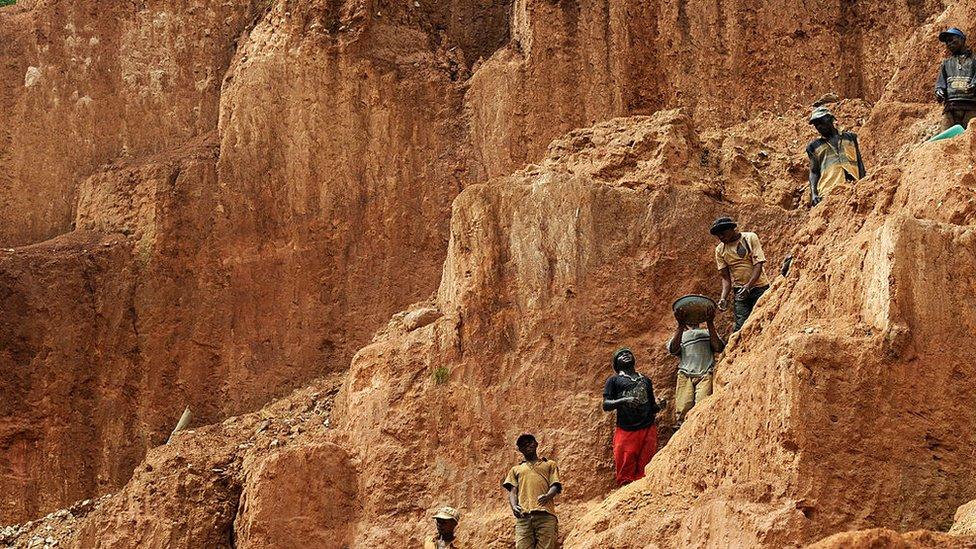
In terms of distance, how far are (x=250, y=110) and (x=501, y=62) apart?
11.2 ft

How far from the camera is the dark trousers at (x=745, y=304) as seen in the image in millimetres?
18906

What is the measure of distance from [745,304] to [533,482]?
2.73 m

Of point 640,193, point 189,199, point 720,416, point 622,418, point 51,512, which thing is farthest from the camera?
point 189,199

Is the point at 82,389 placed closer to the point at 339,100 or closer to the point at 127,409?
the point at 127,409

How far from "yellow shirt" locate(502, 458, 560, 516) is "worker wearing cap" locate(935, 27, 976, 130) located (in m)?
5.28

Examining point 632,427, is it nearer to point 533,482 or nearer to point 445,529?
point 533,482

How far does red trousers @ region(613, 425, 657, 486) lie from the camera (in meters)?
18.5

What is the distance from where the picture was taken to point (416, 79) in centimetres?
2658

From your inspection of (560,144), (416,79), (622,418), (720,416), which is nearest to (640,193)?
(560,144)

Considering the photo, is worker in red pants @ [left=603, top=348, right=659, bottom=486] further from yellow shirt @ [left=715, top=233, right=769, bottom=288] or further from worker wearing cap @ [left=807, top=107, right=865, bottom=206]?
worker wearing cap @ [left=807, top=107, right=865, bottom=206]

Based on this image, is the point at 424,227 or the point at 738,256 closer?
the point at 738,256

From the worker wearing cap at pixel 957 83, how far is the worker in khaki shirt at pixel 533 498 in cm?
529

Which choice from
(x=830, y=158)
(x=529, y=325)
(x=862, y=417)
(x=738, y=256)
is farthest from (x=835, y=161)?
(x=862, y=417)

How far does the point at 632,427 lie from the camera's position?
61.0 feet
